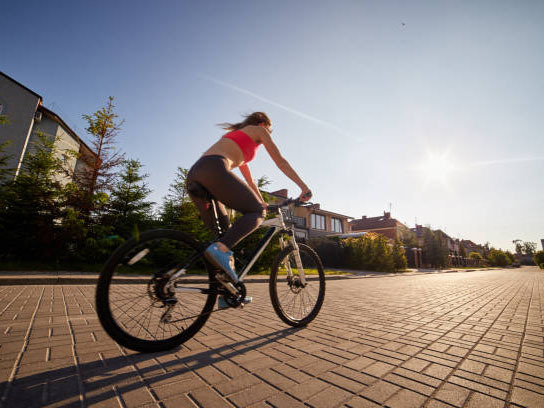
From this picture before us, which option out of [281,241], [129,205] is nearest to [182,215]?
[129,205]

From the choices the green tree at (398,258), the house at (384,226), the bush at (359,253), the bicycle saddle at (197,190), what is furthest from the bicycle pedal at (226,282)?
the house at (384,226)

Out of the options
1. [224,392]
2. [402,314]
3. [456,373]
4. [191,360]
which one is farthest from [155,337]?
[402,314]

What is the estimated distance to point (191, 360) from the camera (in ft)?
6.06

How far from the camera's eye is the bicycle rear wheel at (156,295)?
1.74 m

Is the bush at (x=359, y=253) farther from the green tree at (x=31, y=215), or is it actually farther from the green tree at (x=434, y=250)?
the green tree at (x=434, y=250)

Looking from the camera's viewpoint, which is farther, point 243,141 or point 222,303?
point 243,141

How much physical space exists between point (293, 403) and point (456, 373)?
122 centimetres

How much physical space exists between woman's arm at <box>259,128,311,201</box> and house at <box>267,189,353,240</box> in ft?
91.9

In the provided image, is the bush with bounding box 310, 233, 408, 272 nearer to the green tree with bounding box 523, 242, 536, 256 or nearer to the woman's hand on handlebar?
the woman's hand on handlebar

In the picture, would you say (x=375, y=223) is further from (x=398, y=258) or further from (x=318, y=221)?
(x=398, y=258)

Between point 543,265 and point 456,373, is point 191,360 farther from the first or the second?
point 543,265

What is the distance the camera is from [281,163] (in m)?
2.66

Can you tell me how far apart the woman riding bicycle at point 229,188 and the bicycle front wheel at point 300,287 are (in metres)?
0.83

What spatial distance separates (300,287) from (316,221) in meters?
34.2
